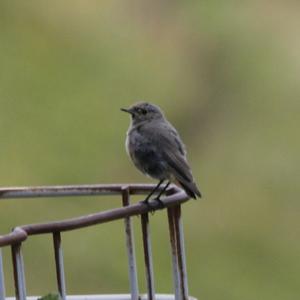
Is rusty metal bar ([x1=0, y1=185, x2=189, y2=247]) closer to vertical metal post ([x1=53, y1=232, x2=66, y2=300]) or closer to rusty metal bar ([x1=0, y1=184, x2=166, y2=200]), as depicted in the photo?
vertical metal post ([x1=53, y1=232, x2=66, y2=300])

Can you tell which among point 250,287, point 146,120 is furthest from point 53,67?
point 146,120

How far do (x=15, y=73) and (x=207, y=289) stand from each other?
4924 mm

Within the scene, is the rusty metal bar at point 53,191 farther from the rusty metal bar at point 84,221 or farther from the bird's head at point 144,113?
the bird's head at point 144,113

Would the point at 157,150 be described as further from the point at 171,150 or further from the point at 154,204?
the point at 154,204

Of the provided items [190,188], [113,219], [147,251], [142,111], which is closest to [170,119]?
[142,111]

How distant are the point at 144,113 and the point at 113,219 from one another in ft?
10.4

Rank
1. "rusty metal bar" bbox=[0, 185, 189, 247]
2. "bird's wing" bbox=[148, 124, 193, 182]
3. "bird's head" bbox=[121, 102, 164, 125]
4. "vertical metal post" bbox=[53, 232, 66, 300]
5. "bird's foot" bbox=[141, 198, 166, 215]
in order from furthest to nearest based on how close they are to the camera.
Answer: "bird's head" bbox=[121, 102, 164, 125] → "bird's wing" bbox=[148, 124, 193, 182] → "bird's foot" bbox=[141, 198, 166, 215] → "vertical metal post" bbox=[53, 232, 66, 300] → "rusty metal bar" bbox=[0, 185, 189, 247]

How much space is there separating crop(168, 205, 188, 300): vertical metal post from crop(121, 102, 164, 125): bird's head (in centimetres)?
259

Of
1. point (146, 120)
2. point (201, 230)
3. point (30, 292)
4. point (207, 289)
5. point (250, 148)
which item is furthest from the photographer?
point (250, 148)

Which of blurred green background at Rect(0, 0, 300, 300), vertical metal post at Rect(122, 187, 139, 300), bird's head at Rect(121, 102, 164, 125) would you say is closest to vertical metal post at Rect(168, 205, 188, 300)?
vertical metal post at Rect(122, 187, 139, 300)

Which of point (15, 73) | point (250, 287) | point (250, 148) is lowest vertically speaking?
point (250, 287)

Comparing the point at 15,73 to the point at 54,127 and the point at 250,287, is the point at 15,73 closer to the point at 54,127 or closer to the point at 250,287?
the point at 54,127

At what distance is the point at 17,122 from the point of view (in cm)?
1705

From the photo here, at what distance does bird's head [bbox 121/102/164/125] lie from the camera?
8.44 m
